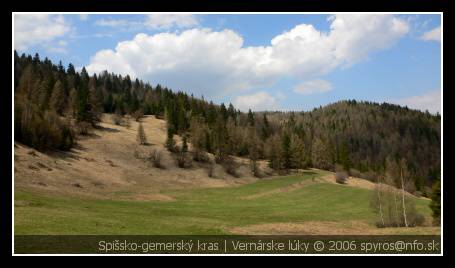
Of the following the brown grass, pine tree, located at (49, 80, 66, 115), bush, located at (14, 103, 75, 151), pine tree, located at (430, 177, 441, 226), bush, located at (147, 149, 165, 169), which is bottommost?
the brown grass

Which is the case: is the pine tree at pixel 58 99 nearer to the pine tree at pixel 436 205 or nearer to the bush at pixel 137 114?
the bush at pixel 137 114

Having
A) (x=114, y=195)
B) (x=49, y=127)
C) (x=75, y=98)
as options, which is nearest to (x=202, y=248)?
(x=114, y=195)

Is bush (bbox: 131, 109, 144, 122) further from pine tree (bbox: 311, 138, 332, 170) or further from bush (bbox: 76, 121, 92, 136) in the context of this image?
pine tree (bbox: 311, 138, 332, 170)

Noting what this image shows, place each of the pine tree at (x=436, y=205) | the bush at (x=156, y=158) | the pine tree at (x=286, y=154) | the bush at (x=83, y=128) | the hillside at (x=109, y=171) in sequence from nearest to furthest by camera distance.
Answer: the pine tree at (x=436, y=205) < the hillside at (x=109, y=171) < the bush at (x=156, y=158) < the bush at (x=83, y=128) < the pine tree at (x=286, y=154)

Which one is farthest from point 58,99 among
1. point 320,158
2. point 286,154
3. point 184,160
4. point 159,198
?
point 320,158

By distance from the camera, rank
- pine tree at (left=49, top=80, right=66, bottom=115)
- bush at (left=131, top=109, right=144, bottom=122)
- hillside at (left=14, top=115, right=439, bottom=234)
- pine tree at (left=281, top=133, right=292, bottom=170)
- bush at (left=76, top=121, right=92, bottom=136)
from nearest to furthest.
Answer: hillside at (left=14, top=115, right=439, bottom=234) < bush at (left=76, top=121, right=92, bottom=136) < pine tree at (left=49, top=80, right=66, bottom=115) < pine tree at (left=281, top=133, right=292, bottom=170) < bush at (left=131, top=109, right=144, bottom=122)

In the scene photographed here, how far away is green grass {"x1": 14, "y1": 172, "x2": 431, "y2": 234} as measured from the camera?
111 feet

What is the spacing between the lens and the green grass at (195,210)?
111 ft

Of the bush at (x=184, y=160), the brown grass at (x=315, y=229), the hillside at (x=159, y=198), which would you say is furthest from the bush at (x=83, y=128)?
the brown grass at (x=315, y=229)

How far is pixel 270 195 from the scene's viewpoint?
8762 centimetres

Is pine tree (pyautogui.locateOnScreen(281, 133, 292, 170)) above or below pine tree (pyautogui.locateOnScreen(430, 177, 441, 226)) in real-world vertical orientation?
above

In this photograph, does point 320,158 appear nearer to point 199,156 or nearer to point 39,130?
point 199,156

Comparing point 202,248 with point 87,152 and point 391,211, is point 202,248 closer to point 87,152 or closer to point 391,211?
point 391,211

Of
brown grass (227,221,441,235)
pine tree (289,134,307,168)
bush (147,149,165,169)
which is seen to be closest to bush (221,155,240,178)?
bush (147,149,165,169)
